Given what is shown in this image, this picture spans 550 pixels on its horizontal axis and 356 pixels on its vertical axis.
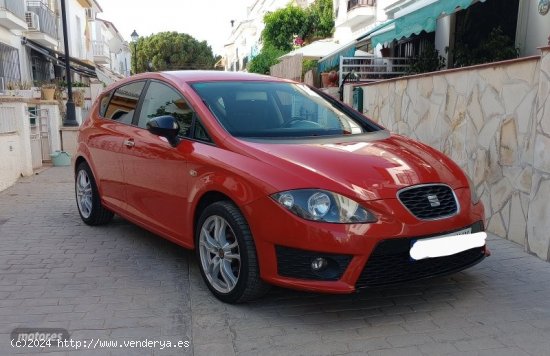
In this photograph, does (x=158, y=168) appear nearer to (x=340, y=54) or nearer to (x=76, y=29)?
(x=340, y=54)

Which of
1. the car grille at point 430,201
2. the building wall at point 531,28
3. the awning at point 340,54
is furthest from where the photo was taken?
the awning at point 340,54

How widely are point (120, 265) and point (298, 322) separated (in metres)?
1.90

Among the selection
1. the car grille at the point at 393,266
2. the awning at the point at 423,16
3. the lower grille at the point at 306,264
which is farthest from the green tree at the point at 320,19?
the lower grille at the point at 306,264

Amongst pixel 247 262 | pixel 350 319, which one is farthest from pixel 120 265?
pixel 350 319

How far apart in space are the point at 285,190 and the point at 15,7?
1943 centimetres

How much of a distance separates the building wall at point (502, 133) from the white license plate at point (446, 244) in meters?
1.28

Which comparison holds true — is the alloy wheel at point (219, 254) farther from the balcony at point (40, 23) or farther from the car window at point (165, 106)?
the balcony at point (40, 23)

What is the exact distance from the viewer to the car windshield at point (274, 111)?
Answer: 3.87 m

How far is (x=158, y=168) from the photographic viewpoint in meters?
4.15

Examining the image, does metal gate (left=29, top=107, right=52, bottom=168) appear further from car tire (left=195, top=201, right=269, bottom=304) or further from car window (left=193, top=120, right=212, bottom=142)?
car tire (left=195, top=201, right=269, bottom=304)

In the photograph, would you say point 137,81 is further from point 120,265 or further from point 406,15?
point 406,15

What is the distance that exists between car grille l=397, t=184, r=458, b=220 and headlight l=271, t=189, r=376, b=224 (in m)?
0.30

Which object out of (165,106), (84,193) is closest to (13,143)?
(84,193)

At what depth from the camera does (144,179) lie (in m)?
4.37
